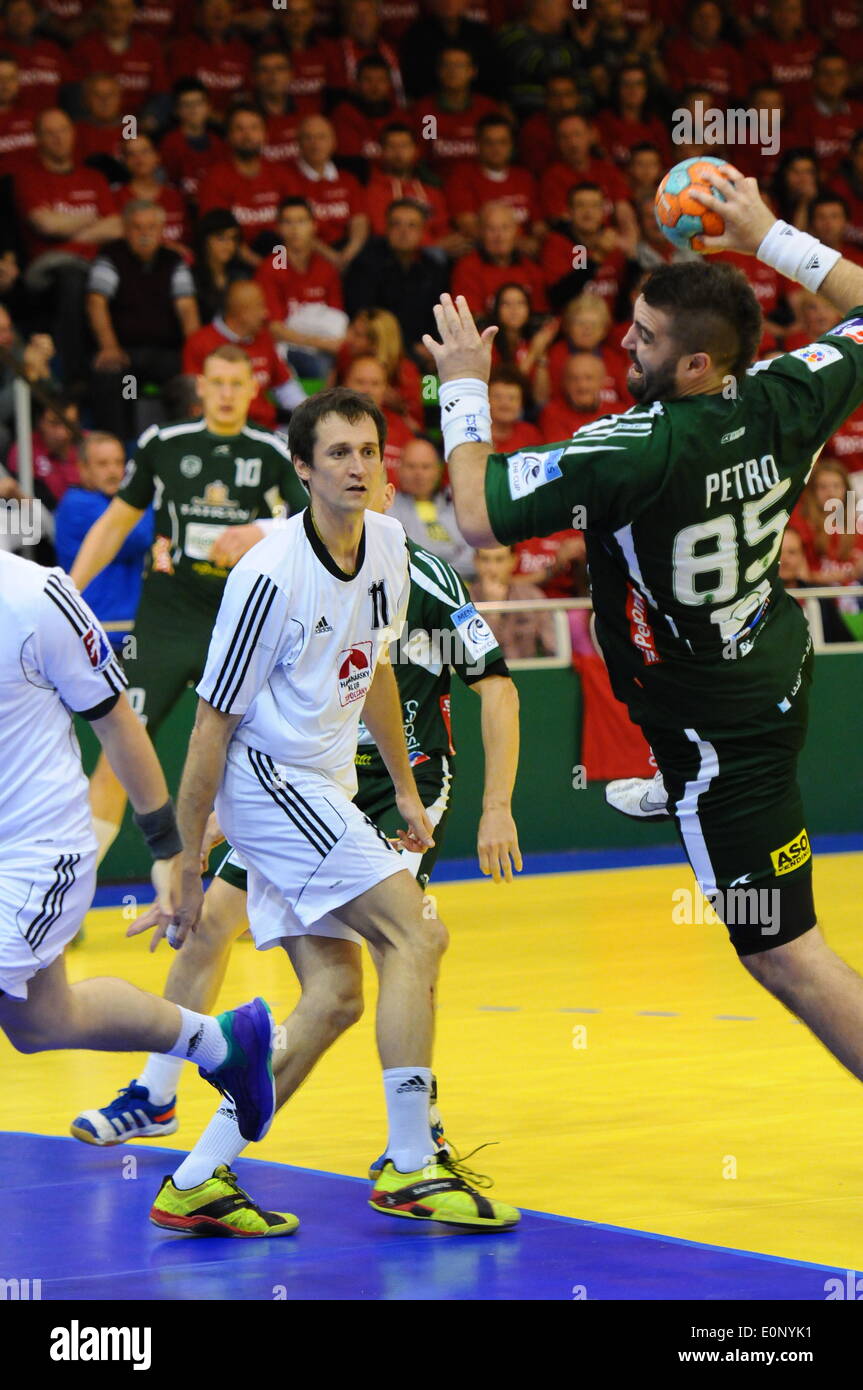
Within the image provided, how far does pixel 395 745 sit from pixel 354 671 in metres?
0.38

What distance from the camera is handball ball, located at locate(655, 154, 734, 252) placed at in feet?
16.9

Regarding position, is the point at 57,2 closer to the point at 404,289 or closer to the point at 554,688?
the point at 404,289

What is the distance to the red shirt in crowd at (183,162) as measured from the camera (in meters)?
15.3

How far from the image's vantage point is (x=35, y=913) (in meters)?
5.02

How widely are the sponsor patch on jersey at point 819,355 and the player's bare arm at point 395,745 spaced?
1.44 m

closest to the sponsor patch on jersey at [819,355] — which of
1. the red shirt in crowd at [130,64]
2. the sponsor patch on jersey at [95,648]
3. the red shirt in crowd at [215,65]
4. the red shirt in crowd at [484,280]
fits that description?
the sponsor patch on jersey at [95,648]

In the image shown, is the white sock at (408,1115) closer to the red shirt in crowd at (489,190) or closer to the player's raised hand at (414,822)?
the player's raised hand at (414,822)

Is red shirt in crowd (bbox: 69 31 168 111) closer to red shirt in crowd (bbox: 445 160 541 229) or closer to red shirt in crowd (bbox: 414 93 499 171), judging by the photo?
red shirt in crowd (bbox: 414 93 499 171)

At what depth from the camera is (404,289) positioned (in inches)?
608

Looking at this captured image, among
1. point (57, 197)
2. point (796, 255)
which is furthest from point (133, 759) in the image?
point (57, 197)

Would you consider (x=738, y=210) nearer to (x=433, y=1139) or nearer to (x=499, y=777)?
(x=499, y=777)
